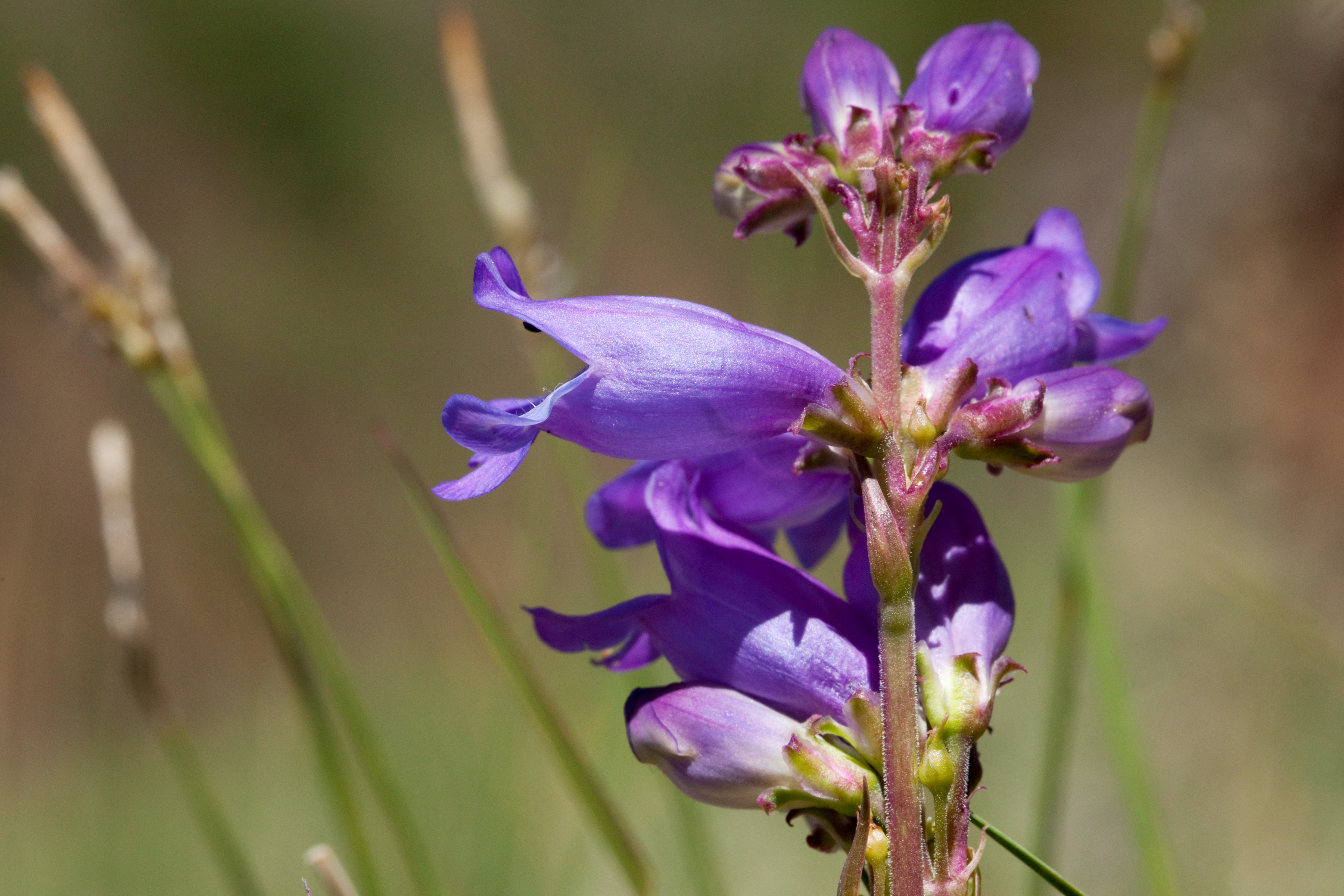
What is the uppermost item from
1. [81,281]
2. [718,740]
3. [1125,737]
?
[81,281]

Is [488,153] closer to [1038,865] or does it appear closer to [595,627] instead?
[595,627]

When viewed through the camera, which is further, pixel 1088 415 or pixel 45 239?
pixel 45 239

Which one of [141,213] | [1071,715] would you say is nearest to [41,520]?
[141,213]

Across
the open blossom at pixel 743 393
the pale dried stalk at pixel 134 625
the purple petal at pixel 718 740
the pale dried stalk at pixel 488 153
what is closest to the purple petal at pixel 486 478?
the open blossom at pixel 743 393

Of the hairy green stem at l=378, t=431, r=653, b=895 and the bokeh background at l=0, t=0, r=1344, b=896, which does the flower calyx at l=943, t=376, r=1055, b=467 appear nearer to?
the hairy green stem at l=378, t=431, r=653, b=895

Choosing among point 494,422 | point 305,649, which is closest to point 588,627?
point 494,422

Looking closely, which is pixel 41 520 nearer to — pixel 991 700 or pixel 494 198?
pixel 494 198

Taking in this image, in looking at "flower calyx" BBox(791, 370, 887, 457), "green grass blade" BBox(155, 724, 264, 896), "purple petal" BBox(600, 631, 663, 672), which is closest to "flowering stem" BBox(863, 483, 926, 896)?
"flower calyx" BBox(791, 370, 887, 457)
